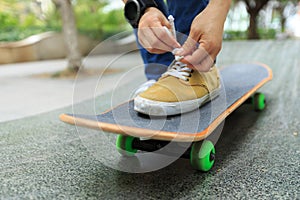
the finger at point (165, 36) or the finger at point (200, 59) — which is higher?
the finger at point (165, 36)

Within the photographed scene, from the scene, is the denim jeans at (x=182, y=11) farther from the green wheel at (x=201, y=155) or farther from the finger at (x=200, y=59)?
the green wheel at (x=201, y=155)

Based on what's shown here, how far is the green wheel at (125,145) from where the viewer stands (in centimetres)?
72

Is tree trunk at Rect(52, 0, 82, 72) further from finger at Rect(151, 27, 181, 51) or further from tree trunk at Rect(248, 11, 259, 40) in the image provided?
tree trunk at Rect(248, 11, 259, 40)

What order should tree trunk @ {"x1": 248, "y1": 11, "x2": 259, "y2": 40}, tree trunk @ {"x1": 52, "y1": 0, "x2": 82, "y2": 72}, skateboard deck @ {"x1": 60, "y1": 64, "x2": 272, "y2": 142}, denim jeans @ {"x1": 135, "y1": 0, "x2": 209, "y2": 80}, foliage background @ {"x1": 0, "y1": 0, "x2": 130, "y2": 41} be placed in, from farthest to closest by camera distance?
tree trunk @ {"x1": 248, "y1": 11, "x2": 259, "y2": 40}, foliage background @ {"x1": 0, "y1": 0, "x2": 130, "y2": 41}, tree trunk @ {"x1": 52, "y1": 0, "x2": 82, "y2": 72}, denim jeans @ {"x1": 135, "y1": 0, "x2": 209, "y2": 80}, skateboard deck @ {"x1": 60, "y1": 64, "x2": 272, "y2": 142}

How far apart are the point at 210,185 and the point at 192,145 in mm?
94

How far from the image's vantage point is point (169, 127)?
0.60m

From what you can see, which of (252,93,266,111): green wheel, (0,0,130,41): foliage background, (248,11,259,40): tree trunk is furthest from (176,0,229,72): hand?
(248,11,259,40): tree trunk

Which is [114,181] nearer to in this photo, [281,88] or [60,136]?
[60,136]

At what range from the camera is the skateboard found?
0.55m

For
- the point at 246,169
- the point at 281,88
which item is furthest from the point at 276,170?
the point at 281,88

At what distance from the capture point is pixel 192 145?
0.63 m

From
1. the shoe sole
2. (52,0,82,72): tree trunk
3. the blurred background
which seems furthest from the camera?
the blurred background

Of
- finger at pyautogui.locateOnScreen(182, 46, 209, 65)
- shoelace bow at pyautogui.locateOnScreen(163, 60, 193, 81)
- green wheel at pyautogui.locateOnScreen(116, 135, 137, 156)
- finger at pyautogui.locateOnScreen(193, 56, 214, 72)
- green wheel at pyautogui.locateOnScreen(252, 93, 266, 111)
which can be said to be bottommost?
green wheel at pyautogui.locateOnScreen(252, 93, 266, 111)

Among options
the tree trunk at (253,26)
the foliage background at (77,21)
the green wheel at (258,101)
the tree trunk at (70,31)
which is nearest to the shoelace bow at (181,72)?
the green wheel at (258,101)
